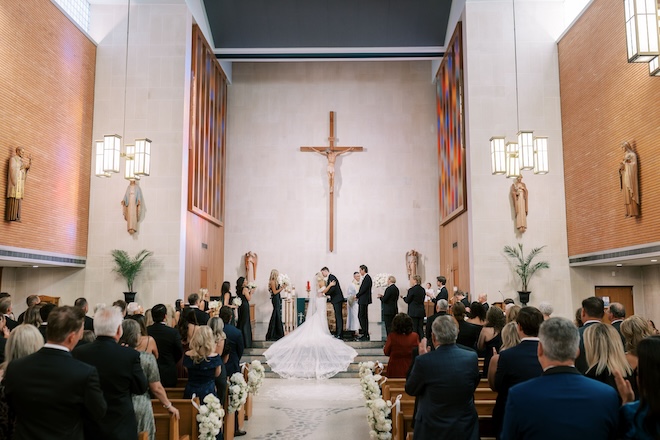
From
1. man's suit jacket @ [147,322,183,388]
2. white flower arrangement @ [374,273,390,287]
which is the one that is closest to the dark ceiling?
white flower arrangement @ [374,273,390,287]

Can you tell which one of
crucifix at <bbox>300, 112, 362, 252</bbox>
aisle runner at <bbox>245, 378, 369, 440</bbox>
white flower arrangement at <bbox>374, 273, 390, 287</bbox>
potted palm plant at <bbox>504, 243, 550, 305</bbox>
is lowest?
aisle runner at <bbox>245, 378, 369, 440</bbox>

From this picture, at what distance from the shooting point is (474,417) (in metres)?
3.65

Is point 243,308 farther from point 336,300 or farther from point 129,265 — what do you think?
point 129,265

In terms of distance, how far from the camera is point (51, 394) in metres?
2.83

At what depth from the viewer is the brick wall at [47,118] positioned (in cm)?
1023

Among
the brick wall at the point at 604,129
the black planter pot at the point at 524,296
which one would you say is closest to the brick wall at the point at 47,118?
the black planter pot at the point at 524,296

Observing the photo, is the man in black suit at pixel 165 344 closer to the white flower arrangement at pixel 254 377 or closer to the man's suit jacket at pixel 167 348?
the man's suit jacket at pixel 167 348

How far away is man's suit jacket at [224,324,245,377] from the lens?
6.27 meters

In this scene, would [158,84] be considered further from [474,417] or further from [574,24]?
[474,417]

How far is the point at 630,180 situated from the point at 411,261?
7.92 m

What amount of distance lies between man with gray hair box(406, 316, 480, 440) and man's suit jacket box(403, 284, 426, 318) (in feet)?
23.9

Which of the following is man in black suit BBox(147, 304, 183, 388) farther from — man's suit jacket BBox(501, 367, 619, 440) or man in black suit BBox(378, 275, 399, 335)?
man in black suit BBox(378, 275, 399, 335)

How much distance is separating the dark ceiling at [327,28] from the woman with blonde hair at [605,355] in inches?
526

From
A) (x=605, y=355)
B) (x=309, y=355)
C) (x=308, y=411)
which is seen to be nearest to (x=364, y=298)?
(x=309, y=355)
